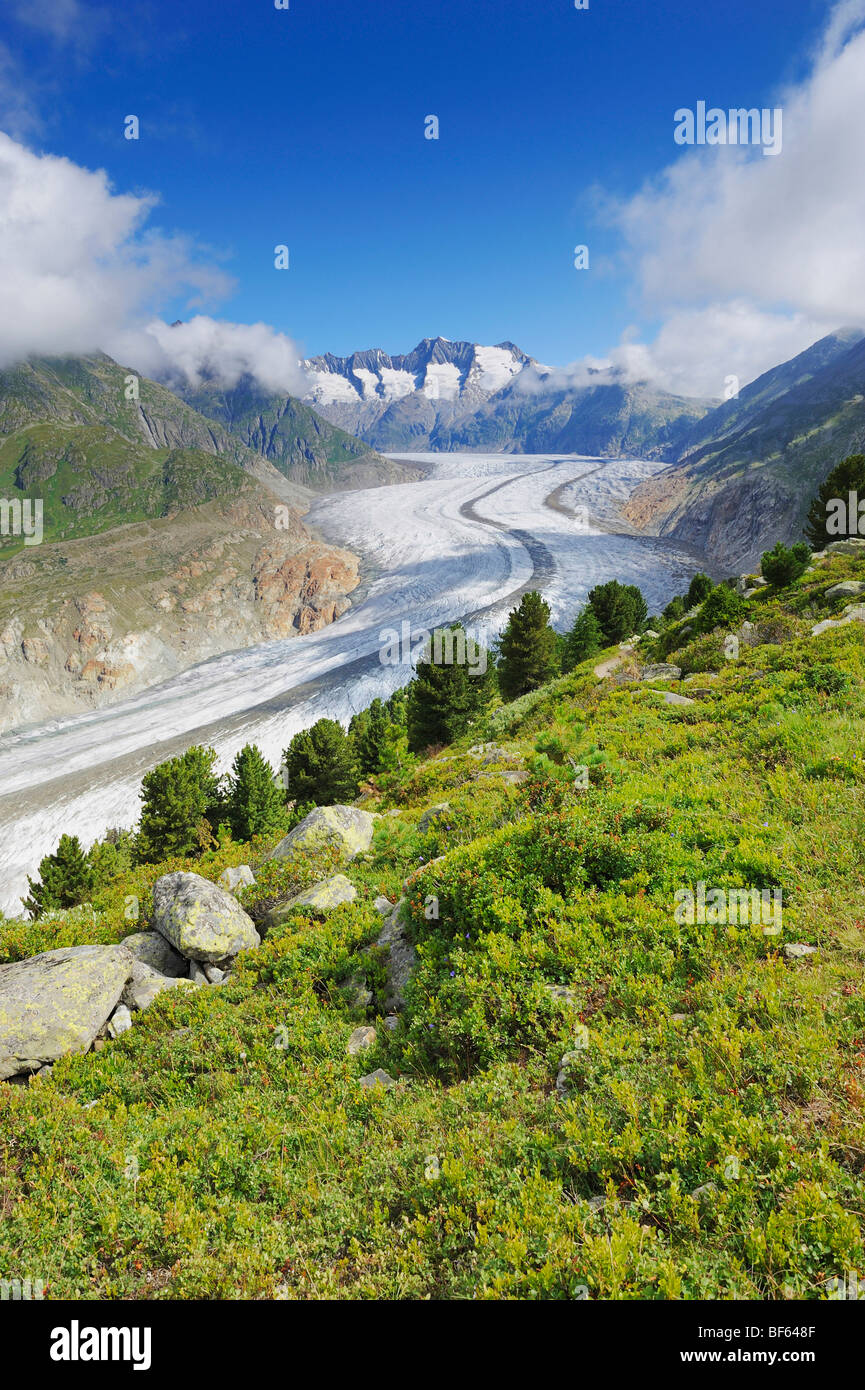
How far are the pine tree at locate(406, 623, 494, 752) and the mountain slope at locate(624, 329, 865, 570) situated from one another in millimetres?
93699

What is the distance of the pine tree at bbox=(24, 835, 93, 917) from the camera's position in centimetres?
2392

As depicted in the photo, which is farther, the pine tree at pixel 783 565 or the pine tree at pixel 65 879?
the pine tree at pixel 783 565

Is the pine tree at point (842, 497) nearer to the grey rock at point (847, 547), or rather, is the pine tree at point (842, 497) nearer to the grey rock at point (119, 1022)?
the grey rock at point (847, 547)

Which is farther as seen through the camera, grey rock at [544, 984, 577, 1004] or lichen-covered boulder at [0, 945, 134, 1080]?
lichen-covered boulder at [0, 945, 134, 1080]

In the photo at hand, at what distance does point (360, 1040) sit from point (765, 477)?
140m

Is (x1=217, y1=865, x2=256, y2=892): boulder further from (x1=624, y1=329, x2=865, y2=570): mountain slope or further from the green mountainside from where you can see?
(x1=624, y1=329, x2=865, y2=570): mountain slope

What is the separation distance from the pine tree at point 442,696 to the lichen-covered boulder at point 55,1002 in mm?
24877

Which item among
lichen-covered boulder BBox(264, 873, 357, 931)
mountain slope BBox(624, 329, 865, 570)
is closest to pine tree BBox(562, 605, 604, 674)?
lichen-covered boulder BBox(264, 873, 357, 931)

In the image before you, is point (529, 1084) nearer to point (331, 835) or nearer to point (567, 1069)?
point (567, 1069)

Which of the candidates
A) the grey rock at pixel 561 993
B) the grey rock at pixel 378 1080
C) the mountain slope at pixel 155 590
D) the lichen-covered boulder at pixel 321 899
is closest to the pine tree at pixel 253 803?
the lichen-covered boulder at pixel 321 899

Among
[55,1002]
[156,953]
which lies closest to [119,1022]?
[55,1002]

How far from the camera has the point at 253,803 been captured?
31531mm

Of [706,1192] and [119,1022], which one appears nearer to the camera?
[706,1192]

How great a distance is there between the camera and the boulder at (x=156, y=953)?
36.4 feet
